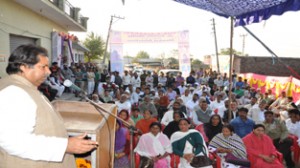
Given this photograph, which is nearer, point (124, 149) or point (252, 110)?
point (124, 149)

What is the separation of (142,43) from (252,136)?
1154 cm

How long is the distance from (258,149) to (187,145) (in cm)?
110

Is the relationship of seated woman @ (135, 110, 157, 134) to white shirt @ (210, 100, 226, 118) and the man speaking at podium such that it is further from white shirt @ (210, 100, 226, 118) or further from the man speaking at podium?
the man speaking at podium

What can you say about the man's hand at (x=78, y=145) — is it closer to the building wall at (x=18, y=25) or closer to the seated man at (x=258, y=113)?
the seated man at (x=258, y=113)

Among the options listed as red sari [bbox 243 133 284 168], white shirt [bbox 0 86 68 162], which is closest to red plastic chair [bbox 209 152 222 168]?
red sari [bbox 243 133 284 168]

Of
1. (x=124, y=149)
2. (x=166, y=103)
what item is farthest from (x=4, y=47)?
(x=124, y=149)

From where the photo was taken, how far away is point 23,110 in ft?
4.30

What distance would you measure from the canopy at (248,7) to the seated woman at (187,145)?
6.18 feet

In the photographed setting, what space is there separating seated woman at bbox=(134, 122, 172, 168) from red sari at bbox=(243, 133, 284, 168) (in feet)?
4.10

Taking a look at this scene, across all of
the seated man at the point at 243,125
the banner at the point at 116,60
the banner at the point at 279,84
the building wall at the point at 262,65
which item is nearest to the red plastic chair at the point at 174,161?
the seated man at the point at 243,125

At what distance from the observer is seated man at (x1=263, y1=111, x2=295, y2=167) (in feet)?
17.0

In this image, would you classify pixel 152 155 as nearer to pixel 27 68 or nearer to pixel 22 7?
pixel 27 68

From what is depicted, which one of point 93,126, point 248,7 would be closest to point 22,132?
point 93,126

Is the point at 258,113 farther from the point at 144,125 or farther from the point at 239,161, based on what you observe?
the point at 144,125
